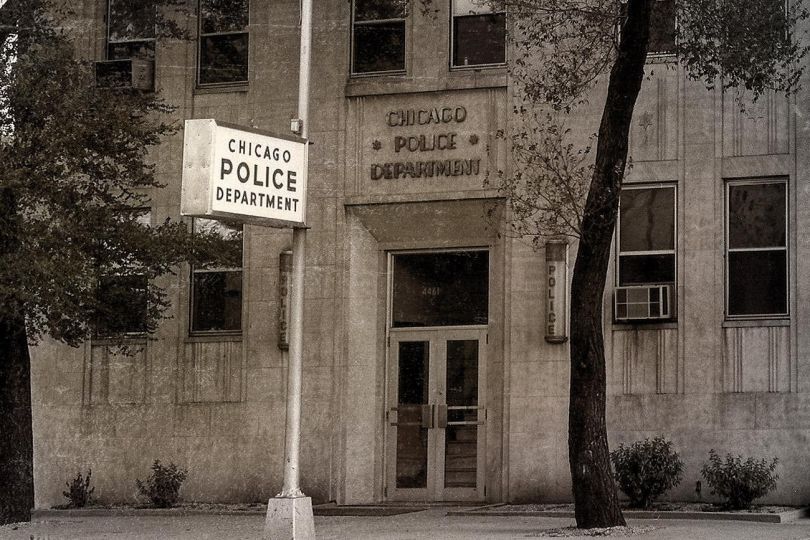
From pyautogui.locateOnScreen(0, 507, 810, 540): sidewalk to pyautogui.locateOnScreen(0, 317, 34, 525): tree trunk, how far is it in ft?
1.16

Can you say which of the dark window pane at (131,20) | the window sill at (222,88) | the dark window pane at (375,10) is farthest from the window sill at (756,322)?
the dark window pane at (131,20)

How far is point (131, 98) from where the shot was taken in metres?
21.2

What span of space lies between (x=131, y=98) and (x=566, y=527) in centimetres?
910

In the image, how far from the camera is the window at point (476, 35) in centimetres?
2277

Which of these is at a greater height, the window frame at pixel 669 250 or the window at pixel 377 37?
the window at pixel 377 37

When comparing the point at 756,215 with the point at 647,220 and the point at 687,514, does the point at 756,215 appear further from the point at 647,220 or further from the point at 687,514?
the point at 687,514

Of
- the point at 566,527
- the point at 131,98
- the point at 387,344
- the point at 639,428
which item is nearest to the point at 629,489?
the point at 639,428

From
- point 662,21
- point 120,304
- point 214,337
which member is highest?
point 662,21

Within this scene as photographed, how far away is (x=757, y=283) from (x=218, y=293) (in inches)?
340

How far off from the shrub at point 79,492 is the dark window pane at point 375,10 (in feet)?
28.2

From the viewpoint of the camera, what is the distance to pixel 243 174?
1455 centimetres

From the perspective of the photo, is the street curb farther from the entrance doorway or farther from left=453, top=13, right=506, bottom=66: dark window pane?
left=453, top=13, right=506, bottom=66: dark window pane

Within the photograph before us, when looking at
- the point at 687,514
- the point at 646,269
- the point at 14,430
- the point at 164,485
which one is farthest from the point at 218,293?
the point at 687,514

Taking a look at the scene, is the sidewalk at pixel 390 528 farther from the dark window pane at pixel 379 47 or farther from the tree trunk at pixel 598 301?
the dark window pane at pixel 379 47
